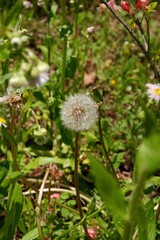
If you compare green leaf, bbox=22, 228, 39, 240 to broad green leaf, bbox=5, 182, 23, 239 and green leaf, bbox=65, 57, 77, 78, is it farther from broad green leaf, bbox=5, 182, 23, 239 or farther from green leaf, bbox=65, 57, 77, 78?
green leaf, bbox=65, 57, 77, 78

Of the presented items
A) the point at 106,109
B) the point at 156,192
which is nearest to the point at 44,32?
the point at 106,109

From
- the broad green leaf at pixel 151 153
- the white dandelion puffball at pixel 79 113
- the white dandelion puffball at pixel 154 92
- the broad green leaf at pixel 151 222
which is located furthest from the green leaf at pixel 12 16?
the white dandelion puffball at pixel 154 92

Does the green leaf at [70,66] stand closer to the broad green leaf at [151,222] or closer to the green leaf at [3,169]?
the green leaf at [3,169]

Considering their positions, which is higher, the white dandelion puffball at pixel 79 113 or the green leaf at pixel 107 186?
the white dandelion puffball at pixel 79 113

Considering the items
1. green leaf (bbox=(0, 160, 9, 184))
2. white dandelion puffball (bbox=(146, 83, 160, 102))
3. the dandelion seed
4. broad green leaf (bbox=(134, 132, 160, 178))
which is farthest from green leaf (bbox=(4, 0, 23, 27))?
white dandelion puffball (bbox=(146, 83, 160, 102))

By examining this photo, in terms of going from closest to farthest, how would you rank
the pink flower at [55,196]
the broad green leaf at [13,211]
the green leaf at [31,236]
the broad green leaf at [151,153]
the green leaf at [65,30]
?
the broad green leaf at [151,153] → the broad green leaf at [13,211] → the green leaf at [31,236] → the green leaf at [65,30] → the pink flower at [55,196]

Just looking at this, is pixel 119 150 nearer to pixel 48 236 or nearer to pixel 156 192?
pixel 156 192
